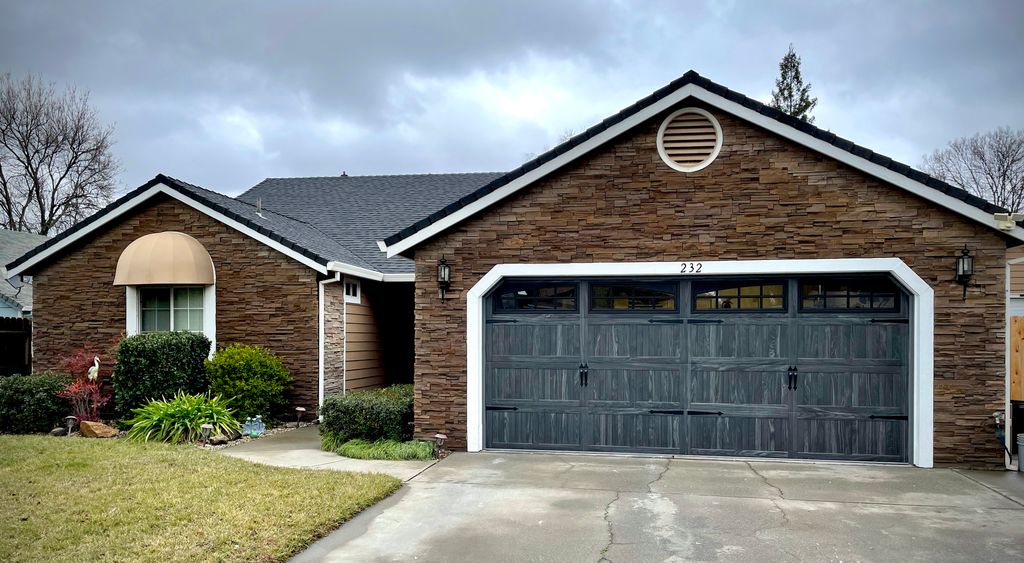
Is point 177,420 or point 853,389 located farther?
point 177,420

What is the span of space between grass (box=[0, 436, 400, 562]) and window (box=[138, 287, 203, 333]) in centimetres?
409

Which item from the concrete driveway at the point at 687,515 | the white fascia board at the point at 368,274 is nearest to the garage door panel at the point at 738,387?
the concrete driveway at the point at 687,515

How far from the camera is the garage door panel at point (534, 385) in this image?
10.4 metres

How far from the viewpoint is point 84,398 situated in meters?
12.5

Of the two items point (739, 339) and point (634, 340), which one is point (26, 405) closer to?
point (634, 340)

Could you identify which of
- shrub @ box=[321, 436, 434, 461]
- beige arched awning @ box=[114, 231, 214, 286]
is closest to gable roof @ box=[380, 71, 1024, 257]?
shrub @ box=[321, 436, 434, 461]

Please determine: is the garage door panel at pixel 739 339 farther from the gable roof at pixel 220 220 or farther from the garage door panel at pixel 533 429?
the gable roof at pixel 220 220

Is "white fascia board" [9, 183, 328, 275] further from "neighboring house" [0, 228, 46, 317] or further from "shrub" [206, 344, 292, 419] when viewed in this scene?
"neighboring house" [0, 228, 46, 317]

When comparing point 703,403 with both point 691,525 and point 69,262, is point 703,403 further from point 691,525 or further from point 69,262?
point 69,262

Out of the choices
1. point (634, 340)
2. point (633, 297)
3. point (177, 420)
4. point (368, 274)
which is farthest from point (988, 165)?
point (177, 420)

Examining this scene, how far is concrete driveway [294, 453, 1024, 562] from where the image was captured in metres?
6.11

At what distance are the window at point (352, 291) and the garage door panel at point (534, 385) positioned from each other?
518cm

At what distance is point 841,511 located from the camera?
7.33 metres

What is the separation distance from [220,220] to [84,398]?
382 cm
